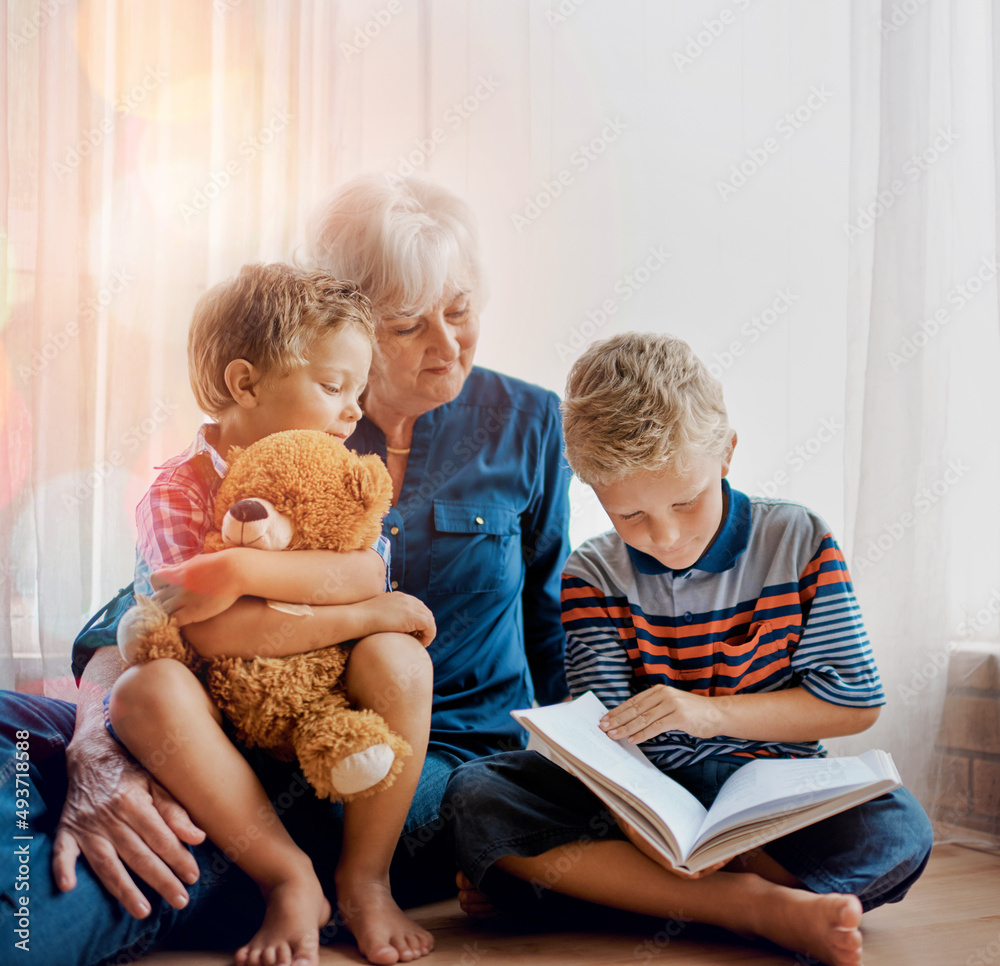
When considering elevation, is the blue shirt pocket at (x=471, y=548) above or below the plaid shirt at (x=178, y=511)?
below

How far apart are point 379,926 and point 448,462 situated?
0.54 m

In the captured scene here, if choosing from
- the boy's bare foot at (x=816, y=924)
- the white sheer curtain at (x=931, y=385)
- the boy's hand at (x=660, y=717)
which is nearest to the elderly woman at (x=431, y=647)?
the boy's hand at (x=660, y=717)

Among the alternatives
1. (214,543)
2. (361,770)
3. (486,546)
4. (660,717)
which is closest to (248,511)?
(214,543)

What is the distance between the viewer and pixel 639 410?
3.25ft

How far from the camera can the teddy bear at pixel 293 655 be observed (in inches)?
32.5

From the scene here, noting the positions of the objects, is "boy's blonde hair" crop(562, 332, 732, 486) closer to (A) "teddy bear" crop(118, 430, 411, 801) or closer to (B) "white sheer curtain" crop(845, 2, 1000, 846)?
(A) "teddy bear" crop(118, 430, 411, 801)

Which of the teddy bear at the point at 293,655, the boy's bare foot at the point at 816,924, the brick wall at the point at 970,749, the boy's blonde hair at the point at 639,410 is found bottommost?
the brick wall at the point at 970,749

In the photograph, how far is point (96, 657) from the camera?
3.03 ft

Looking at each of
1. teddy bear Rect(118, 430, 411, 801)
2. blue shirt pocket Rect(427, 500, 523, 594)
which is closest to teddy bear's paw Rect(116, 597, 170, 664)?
teddy bear Rect(118, 430, 411, 801)

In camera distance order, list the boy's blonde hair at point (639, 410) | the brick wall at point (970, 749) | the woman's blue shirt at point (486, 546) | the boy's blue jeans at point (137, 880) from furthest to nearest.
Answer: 1. the brick wall at point (970, 749)
2. the woman's blue shirt at point (486, 546)
3. the boy's blonde hair at point (639, 410)
4. the boy's blue jeans at point (137, 880)

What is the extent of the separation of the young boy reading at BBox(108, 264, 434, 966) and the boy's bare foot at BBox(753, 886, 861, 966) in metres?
0.33

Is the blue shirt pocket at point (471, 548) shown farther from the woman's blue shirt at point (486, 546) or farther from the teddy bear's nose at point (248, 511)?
the teddy bear's nose at point (248, 511)

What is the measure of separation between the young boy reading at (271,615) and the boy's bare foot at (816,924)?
333 mm

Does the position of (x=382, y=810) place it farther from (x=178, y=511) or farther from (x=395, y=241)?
(x=395, y=241)
